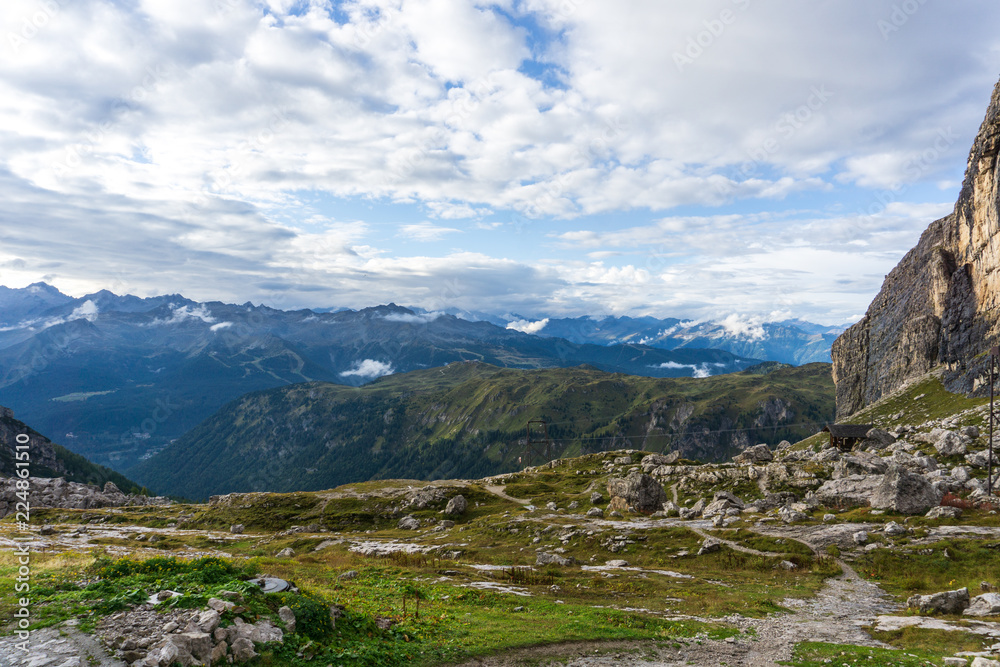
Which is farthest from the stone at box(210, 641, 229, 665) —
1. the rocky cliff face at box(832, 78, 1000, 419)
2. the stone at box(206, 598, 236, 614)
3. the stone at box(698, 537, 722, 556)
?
the rocky cliff face at box(832, 78, 1000, 419)

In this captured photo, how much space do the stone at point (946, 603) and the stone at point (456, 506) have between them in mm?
75540

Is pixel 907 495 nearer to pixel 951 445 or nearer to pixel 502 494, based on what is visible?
pixel 951 445

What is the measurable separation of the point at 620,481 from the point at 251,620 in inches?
2867

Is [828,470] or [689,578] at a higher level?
[828,470]

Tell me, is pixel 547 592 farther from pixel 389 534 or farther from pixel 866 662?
pixel 389 534

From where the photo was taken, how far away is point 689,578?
148ft

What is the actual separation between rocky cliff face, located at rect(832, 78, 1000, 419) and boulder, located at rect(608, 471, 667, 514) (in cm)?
11895

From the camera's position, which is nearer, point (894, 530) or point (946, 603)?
point (946, 603)

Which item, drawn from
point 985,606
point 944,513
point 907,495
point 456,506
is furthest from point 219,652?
point 456,506

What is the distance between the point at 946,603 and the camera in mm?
32625

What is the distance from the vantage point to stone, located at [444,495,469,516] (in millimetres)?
96631

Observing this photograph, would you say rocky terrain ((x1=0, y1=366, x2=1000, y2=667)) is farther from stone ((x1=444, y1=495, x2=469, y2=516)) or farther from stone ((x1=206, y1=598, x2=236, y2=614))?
stone ((x1=444, y1=495, x2=469, y2=516))

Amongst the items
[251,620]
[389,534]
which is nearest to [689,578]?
[251,620]

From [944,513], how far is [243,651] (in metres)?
70.7
